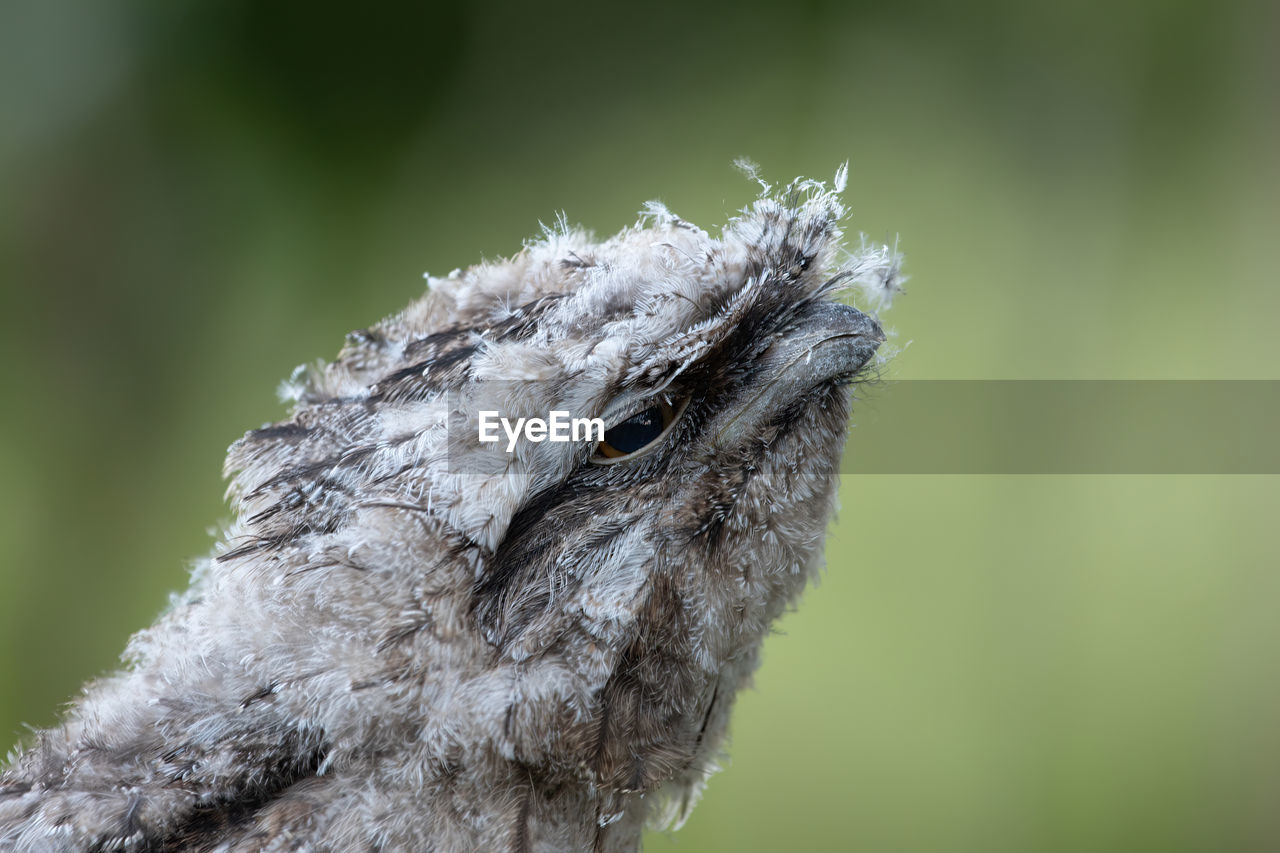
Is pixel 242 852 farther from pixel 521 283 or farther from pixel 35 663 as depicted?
pixel 35 663

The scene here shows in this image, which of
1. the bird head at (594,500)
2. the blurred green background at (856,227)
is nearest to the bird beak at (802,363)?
the bird head at (594,500)

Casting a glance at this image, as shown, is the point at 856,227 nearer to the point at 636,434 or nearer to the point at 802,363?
the point at 802,363

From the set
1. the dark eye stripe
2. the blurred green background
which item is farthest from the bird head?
the blurred green background

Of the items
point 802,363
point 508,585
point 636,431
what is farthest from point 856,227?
point 508,585

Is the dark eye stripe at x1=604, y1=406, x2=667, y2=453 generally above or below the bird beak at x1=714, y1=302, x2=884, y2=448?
below

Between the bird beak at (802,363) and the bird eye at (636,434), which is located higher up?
the bird beak at (802,363)

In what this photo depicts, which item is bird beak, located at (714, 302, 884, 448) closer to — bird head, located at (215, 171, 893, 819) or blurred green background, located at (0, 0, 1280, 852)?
bird head, located at (215, 171, 893, 819)

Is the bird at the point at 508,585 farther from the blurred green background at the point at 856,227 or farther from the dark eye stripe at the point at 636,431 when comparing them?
the blurred green background at the point at 856,227
